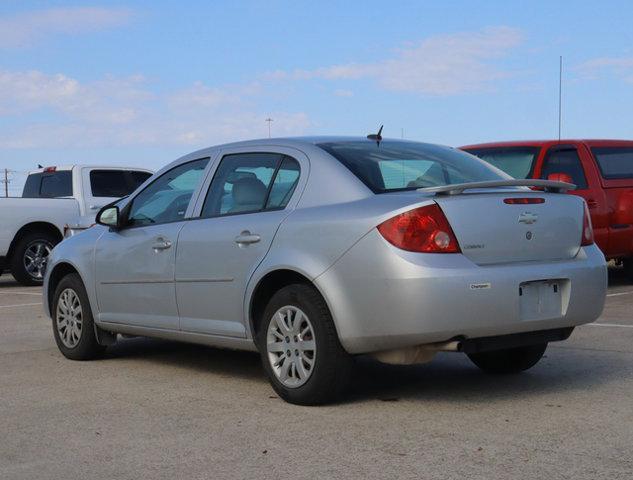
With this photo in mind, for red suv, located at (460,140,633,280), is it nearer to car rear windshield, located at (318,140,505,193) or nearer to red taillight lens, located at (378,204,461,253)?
car rear windshield, located at (318,140,505,193)

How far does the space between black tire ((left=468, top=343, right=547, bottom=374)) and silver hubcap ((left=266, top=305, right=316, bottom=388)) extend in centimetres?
136

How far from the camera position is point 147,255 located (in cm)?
725

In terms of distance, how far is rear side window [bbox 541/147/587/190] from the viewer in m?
12.7

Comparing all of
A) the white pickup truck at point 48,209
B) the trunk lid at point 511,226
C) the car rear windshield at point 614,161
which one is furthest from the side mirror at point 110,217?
the white pickup truck at point 48,209

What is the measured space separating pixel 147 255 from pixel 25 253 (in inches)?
369

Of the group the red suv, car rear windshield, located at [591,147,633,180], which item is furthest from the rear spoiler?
car rear windshield, located at [591,147,633,180]

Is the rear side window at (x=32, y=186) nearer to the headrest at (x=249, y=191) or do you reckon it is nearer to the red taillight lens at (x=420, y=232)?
the headrest at (x=249, y=191)

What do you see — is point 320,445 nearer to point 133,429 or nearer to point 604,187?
point 133,429

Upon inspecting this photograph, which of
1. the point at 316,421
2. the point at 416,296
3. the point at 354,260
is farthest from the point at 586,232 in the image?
the point at 316,421

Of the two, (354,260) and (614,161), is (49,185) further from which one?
(354,260)

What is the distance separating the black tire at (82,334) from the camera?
7.98 meters

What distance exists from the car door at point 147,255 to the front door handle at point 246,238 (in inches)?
29.1

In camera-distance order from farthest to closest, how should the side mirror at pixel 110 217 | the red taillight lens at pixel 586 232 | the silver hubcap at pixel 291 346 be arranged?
the side mirror at pixel 110 217, the red taillight lens at pixel 586 232, the silver hubcap at pixel 291 346

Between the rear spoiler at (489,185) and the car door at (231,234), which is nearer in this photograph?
the rear spoiler at (489,185)
